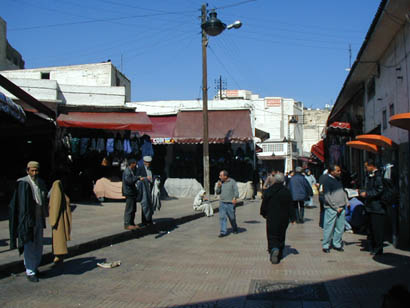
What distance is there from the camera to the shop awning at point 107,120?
54.8 feet

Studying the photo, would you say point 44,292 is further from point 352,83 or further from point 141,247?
point 352,83

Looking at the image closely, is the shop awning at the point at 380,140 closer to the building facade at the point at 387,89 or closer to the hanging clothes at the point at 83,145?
the building facade at the point at 387,89

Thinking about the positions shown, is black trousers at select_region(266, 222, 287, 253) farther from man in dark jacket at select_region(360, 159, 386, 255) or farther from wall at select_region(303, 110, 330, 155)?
wall at select_region(303, 110, 330, 155)

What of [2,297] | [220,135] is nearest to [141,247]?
[2,297]

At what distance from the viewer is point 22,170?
17.4 metres

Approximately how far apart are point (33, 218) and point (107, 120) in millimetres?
12317

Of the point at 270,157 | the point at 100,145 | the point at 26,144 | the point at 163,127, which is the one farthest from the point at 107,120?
the point at 270,157

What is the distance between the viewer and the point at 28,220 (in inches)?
250

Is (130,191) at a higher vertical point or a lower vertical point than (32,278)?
higher

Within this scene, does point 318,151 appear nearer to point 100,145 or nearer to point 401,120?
point 100,145

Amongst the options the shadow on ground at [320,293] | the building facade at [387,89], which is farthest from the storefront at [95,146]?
the shadow on ground at [320,293]

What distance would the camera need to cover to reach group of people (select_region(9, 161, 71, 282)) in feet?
20.8

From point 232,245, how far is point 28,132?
31.6ft

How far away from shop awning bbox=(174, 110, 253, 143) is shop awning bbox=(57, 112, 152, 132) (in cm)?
474
